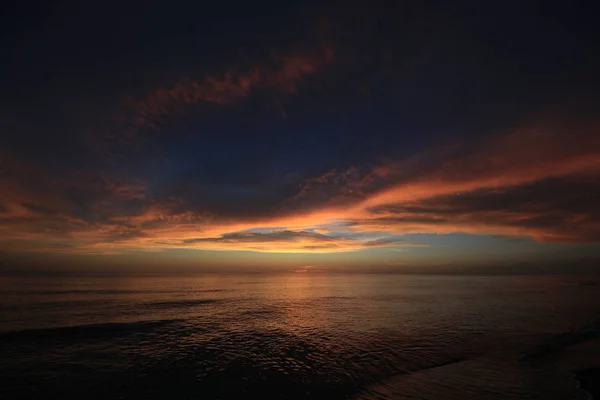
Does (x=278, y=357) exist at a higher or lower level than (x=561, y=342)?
lower

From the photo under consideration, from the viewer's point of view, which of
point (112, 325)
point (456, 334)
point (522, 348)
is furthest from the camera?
point (112, 325)

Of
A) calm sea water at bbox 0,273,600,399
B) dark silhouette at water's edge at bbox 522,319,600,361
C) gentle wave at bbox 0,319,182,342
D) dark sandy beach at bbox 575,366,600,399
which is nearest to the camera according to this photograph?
dark sandy beach at bbox 575,366,600,399

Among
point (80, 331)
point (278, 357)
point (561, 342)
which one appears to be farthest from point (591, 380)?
point (80, 331)

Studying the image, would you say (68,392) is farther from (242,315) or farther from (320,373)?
(242,315)

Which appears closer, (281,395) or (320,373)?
(281,395)

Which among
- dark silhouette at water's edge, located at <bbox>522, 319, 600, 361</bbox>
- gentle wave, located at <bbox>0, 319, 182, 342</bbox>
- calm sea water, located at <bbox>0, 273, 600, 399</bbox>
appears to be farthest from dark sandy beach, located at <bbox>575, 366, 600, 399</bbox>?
gentle wave, located at <bbox>0, 319, 182, 342</bbox>

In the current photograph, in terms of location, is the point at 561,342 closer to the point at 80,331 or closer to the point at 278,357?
the point at 278,357

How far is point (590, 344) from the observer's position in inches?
995

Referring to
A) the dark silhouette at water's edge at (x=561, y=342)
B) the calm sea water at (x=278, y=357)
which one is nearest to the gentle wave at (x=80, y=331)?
the calm sea water at (x=278, y=357)

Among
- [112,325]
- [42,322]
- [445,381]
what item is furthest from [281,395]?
[42,322]

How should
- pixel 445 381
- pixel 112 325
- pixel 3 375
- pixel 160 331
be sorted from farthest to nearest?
pixel 112 325 < pixel 160 331 < pixel 3 375 < pixel 445 381

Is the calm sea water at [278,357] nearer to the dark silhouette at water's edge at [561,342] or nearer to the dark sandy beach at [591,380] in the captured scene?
the dark sandy beach at [591,380]

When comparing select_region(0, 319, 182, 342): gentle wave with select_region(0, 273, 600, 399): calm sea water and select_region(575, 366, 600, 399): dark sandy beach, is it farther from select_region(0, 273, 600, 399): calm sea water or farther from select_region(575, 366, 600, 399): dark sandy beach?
select_region(575, 366, 600, 399): dark sandy beach

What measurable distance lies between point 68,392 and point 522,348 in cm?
3039
